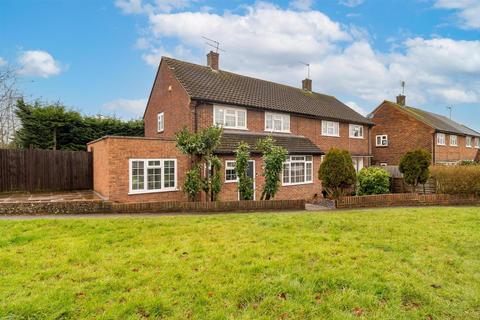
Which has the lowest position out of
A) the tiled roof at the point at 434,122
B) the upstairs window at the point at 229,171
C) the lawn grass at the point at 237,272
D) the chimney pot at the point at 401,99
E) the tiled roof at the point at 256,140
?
the lawn grass at the point at 237,272

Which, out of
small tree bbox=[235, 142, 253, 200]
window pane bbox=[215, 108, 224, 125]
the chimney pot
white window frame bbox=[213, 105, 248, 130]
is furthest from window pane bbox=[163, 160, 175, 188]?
the chimney pot

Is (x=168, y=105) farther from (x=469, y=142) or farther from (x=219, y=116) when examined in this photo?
(x=469, y=142)

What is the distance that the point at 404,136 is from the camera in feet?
96.4

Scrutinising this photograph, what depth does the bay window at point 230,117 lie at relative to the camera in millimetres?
16647

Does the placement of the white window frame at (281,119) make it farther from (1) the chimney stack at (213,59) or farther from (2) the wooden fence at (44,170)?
(2) the wooden fence at (44,170)

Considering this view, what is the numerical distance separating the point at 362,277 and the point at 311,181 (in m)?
14.8

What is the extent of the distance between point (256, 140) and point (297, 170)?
354 centimetres

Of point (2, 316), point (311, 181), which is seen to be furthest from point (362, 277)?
point (311, 181)

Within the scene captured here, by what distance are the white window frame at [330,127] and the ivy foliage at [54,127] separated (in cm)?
1696

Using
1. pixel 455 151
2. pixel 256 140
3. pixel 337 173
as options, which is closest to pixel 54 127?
pixel 256 140

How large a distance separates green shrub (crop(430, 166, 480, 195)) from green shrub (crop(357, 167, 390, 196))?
2.95m

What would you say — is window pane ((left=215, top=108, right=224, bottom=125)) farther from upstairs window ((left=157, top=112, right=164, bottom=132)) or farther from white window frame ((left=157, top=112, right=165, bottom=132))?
upstairs window ((left=157, top=112, right=164, bottom=132))

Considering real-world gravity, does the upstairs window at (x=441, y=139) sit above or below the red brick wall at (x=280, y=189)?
Result: above

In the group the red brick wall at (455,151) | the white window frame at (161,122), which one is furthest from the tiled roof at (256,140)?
the red brick wall at (455,151)
